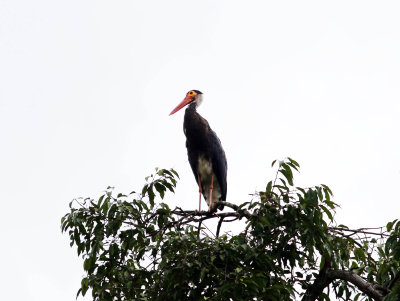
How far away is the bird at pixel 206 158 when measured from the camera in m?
7.63

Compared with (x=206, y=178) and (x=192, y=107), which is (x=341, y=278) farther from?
(x=192, y=107)

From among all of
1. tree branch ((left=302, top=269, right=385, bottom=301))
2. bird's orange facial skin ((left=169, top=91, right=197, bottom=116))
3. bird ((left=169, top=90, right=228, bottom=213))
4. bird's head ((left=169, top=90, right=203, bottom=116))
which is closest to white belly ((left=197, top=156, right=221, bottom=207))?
bird ((left=169, top=90, right=228, bottom=213))

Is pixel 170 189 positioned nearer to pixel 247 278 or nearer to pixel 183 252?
pixel 183 252

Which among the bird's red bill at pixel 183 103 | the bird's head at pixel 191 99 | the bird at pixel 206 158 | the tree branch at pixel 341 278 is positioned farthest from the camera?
the bird's red bill at pixel 183 103

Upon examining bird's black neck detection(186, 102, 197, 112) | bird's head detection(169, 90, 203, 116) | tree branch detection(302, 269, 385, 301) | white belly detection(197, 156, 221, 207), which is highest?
bird's head detection(169, 90, 203, 116)

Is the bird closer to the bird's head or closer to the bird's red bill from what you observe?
the bird's head

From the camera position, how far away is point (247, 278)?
3545 mm

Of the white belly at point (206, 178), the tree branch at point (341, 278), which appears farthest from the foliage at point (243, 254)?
the white belly at point (206, 178)

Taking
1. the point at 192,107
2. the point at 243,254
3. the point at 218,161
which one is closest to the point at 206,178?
the point at 218,161

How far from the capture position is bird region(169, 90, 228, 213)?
7.63m

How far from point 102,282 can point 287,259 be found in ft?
4.14

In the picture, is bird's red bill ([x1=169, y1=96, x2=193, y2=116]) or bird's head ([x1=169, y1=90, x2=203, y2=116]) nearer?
bird's head ([x1=169, y1=90, x2=203, y2=116])

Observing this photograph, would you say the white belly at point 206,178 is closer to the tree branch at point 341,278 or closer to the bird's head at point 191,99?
the bird's head at point 191,99

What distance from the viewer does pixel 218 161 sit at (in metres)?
7.65
